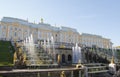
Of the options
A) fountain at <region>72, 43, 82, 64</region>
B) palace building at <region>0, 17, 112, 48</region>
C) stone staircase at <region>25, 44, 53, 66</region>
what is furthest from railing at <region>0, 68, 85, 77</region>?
palace building at <region>0, 17, 112, 48</region>

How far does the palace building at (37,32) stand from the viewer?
7600 cm

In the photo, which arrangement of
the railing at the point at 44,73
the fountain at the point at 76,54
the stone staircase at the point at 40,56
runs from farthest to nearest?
the fountain at the point at 76,54
the stone staircase at the point at 40,56
the railing at the point at 44,73

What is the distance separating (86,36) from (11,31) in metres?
41.9

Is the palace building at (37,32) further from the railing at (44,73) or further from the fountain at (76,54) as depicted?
the railing at (44,73)

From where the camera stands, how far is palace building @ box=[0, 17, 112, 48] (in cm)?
7600

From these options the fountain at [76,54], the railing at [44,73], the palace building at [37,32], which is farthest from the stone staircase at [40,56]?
the palace building at [37,32]

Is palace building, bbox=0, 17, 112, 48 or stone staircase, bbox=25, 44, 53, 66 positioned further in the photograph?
palace building, bbox=0, 17, 112, 48

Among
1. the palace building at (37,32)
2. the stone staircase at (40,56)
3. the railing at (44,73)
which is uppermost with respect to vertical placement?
the palace building at (37,32)

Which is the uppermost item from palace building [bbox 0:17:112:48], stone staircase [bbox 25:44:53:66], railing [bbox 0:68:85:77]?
palace building [bbox 0:17:112:48]

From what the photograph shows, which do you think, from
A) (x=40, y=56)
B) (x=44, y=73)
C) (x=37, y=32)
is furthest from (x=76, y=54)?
(x=37, y=32)

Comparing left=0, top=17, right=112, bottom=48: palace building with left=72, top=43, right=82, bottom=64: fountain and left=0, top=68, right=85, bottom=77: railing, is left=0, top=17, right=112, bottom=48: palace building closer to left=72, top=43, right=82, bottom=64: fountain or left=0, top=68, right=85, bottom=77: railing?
left=72, top=43, right=82, bottom=64: fountain

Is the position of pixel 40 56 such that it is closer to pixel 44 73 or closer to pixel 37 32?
pixel 44 73

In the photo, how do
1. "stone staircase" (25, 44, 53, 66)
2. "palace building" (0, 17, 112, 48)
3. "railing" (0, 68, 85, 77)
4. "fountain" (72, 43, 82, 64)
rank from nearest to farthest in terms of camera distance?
"railing" (0, 68, 85, 77) → "stone staircase" (25, 44, 53, 66) → "fountain" (72, 43, 82, 64) → "palace building" (0, 17, 112, 48)

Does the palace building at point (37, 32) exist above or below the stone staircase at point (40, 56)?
above
